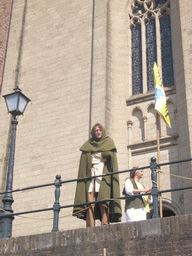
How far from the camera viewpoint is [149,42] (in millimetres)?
15266

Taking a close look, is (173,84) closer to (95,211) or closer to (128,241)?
(95,211)

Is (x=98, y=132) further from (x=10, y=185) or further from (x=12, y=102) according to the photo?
(x=12, y=102)

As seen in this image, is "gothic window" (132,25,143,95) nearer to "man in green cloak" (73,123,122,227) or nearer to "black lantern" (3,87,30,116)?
"black lantern" (3,87,30,116)

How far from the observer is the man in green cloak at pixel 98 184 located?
771cm

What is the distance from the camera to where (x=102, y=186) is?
7.76 m

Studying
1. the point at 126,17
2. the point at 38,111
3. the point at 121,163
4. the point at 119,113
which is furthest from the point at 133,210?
the point at 126,17

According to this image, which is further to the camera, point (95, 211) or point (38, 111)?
point (38, 111)

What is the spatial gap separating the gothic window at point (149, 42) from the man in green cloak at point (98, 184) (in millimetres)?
6590

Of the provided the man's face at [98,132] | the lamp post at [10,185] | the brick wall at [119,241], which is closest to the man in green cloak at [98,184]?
the man's face at [98,132]

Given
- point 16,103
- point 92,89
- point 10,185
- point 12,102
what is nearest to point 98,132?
Answer: point 10,185

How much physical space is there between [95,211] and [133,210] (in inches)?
33.9

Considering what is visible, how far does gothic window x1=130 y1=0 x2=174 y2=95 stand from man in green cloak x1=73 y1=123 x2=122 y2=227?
659 centimetres

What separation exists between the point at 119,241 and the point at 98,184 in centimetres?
148

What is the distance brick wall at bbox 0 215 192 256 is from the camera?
245 inches
